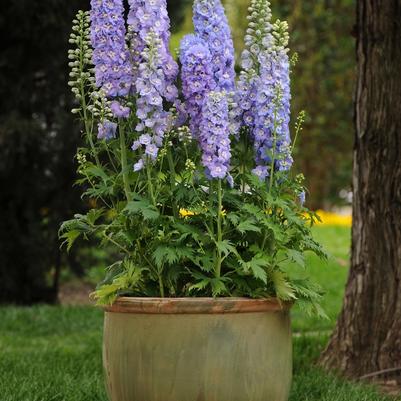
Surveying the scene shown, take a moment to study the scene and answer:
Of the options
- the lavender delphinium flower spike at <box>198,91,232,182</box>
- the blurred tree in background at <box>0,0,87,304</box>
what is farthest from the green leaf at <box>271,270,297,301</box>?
the blurred tree in background at <box>0,0,87,304</box>

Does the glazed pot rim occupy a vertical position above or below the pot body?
above

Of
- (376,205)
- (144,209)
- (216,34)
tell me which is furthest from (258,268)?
(376,205)

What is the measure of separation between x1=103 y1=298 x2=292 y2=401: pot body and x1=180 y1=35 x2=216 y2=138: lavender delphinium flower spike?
65 centimetres

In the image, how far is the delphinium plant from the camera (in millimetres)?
2805

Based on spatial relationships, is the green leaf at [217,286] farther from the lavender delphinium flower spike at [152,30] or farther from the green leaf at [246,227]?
the lavender delphinium flower spike at [152,30]

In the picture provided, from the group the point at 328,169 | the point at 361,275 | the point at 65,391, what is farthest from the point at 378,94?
the point at 328,169

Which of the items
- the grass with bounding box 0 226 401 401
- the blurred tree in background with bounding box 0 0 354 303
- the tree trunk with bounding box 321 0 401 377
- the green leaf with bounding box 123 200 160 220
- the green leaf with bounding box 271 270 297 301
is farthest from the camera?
the blurred tree in background with bounding box 0 0 354 303

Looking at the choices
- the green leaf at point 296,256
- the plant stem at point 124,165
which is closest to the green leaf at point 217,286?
the green leaf at point 296,256

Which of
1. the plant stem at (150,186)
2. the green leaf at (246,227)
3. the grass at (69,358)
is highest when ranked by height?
the plant stem at (150,186)

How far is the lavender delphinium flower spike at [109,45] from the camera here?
2863mm

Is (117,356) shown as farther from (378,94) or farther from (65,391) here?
(378,94)

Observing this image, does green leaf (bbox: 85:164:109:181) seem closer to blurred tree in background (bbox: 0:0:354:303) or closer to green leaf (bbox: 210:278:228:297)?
green leaf (bbox: 210:278:228:297)

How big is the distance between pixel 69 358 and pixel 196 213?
219 cm

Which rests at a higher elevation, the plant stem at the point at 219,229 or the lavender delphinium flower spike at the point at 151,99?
the lavender delphinium flower spike at the point at 151,99
